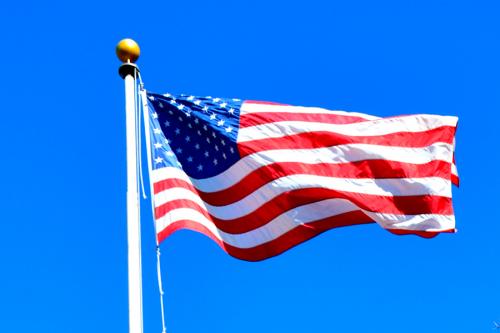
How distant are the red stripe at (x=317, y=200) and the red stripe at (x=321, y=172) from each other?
0.96 feet

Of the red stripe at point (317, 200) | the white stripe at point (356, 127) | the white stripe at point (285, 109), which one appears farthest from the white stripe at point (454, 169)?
the white stripe at point (285, 109)

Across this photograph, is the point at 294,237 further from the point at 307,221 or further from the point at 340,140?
the point at 340,140

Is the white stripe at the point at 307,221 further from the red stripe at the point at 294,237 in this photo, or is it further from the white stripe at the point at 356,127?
the white stripe at the point at 356,127

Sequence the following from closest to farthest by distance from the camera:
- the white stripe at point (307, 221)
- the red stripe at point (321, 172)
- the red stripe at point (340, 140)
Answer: the white stripe at point (307, 221) < the red stripe at point (321, 172) < the red stripe at point (340, 140)

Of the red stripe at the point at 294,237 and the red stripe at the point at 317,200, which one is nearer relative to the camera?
the red stripe at the point at 317,200

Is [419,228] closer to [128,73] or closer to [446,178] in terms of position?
Result: [446,178]

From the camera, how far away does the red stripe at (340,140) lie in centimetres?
1286

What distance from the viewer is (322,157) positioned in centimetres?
Answer: 1295

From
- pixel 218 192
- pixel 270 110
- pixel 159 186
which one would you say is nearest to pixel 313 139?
pixel 270 110

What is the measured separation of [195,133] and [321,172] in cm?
203

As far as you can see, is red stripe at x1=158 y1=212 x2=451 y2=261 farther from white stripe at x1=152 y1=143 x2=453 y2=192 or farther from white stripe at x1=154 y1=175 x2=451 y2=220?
white stripe at x1=152 y1=143 x2=453 y2=192

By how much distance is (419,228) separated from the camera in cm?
1259

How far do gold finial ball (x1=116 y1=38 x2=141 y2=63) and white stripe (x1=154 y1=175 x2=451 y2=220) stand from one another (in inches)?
90.3

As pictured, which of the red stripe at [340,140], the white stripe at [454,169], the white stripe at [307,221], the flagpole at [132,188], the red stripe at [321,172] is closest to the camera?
the flagpole at [132,188]
